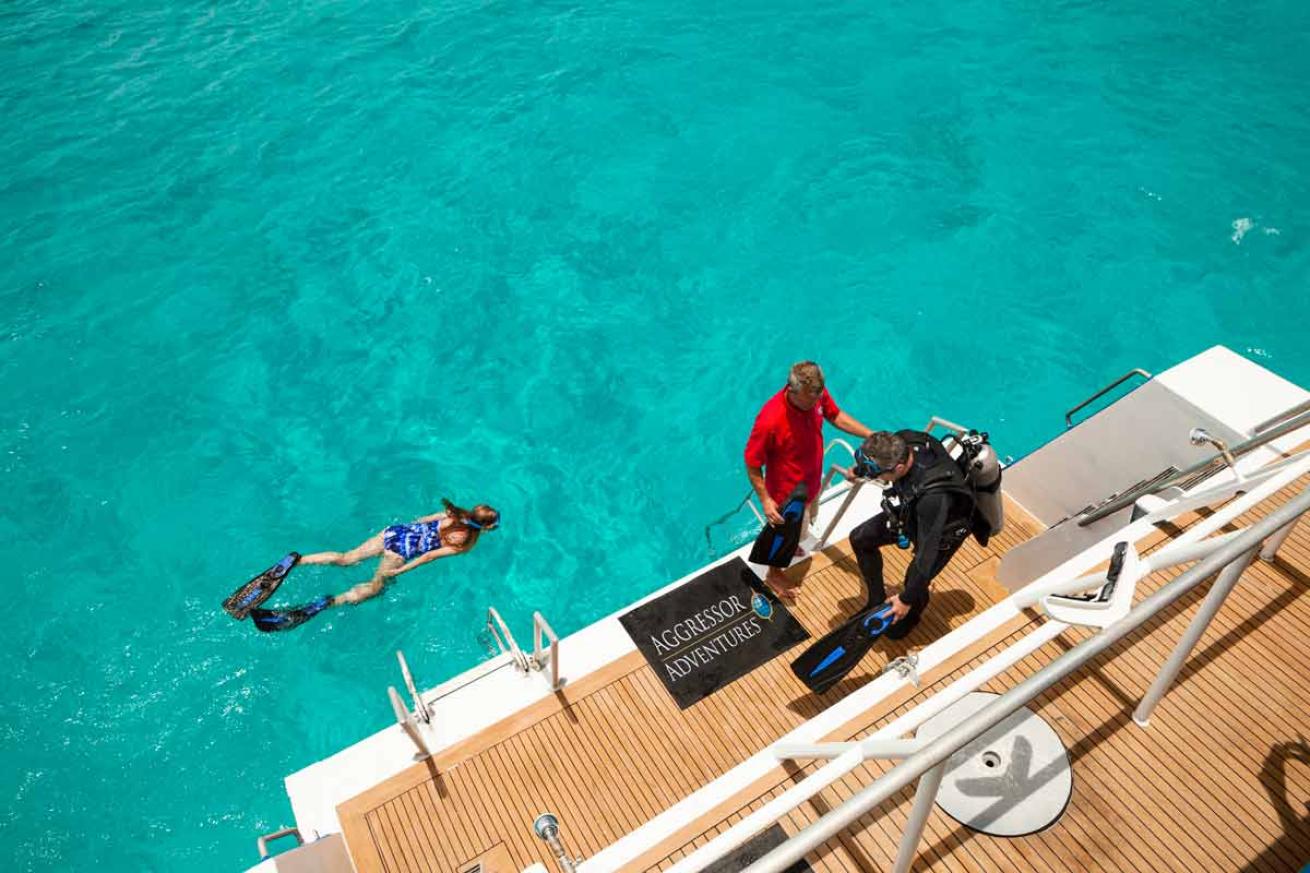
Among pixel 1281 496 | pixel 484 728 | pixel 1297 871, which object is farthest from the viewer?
pixel 484 728

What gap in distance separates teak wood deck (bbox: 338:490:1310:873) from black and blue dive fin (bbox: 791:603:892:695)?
42 cm

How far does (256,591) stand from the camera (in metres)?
8.91

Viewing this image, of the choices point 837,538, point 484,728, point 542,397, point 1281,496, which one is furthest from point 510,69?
point 1281,496

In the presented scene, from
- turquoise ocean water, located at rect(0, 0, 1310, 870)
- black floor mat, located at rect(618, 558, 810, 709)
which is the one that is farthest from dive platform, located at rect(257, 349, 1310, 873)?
turquoise ocean water, located at rect(0, 0, 1310, 870)

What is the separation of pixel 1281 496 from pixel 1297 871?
292cm

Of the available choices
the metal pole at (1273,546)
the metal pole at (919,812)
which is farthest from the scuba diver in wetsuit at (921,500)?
the metal pole at (919,812)

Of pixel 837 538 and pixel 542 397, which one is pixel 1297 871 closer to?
pixel 837 538

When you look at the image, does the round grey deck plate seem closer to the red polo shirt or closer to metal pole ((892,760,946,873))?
metal pole ((892,760,946,873))

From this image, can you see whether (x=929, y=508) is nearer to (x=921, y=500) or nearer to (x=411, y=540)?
(x=921, y=500)

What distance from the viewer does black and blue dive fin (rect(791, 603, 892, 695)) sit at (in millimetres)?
5539

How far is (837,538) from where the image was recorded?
738 cm

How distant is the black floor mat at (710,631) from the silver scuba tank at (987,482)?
6.76 feet

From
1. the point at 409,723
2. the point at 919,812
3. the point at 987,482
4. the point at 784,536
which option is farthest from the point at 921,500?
the point at 409,723

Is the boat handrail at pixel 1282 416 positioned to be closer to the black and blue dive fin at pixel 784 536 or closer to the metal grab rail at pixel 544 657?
the black and blue dive fin at pixel 784 536
